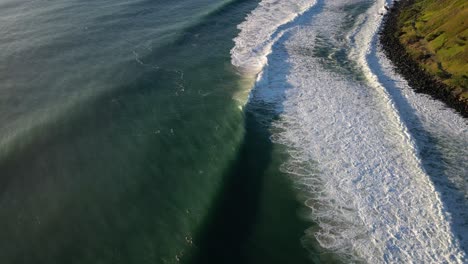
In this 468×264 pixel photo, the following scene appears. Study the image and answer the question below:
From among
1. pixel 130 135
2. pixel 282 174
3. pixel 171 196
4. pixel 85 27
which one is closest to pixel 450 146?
pixel 282 174

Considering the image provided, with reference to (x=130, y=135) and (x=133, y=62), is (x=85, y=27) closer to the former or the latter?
(x=133, y=62)

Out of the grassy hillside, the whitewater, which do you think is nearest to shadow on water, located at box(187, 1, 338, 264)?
the whitewater

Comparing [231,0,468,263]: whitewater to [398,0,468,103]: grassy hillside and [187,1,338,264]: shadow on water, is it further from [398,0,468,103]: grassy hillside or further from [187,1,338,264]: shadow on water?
[398,0,468,103]: grassy hillside

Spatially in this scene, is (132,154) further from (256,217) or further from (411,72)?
(411,72)

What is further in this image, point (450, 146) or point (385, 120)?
point (385, 120)

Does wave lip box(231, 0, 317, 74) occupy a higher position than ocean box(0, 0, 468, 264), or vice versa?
wave lip box(231, 0, 317, 74)

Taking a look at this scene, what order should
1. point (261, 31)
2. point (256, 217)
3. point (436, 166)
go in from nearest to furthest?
1. point (256, 217)
2. point (436, 166)
3. point (261, 31)

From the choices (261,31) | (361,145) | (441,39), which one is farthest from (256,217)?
(441,39)
